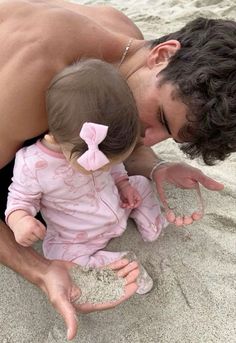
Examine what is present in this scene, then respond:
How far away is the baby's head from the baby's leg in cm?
48

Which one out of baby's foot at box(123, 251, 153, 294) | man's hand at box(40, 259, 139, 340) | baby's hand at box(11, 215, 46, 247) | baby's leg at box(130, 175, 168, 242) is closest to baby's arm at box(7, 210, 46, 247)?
baby's hand at box(11, 215, 46, 247)

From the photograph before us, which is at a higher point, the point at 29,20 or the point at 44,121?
the point at 29,20

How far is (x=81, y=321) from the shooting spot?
59.7 inches

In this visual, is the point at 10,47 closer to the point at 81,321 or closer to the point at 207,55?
the point at 207,55

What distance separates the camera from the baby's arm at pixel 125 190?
169 centimetres

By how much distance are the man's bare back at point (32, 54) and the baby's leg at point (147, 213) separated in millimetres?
439

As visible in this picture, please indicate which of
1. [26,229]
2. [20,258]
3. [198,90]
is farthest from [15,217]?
[198,90]

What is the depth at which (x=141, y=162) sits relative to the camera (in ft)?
6.36

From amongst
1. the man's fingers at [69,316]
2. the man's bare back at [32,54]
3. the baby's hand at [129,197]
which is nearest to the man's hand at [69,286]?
the man's fingers at [69,316]

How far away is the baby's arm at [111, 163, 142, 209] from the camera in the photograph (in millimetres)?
1689

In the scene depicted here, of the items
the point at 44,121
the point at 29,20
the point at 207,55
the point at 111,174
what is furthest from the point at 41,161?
the point at 207,55

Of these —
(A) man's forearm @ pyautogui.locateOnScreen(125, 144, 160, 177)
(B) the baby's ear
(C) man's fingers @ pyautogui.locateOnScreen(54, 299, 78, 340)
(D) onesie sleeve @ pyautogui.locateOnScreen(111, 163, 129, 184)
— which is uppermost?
(B) the baby's ear

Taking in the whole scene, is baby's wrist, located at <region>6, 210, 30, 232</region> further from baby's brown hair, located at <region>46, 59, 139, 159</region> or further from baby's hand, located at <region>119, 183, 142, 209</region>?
baby's hand, located at <region>119, 183, 142, 209</region>

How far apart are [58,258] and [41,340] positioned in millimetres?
256
